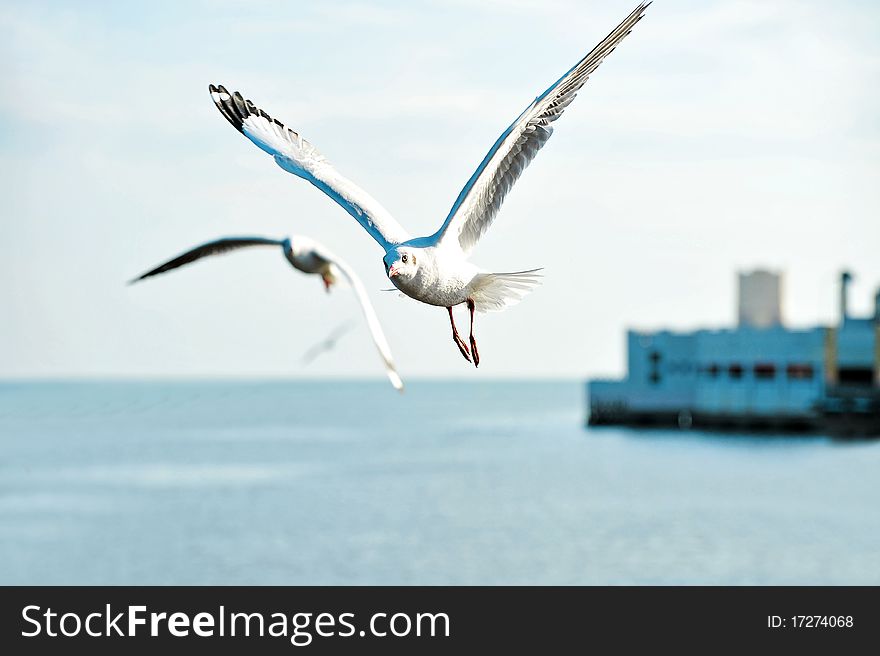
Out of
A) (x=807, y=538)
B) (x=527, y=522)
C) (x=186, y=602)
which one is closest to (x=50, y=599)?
(x=186, y=602)

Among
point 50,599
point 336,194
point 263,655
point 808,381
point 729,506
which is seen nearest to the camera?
point 336,194

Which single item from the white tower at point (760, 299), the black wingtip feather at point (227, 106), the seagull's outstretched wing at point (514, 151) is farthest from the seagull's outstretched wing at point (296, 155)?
the white tower at point (760, 299)

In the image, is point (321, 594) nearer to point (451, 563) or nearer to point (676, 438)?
point (451, 563)

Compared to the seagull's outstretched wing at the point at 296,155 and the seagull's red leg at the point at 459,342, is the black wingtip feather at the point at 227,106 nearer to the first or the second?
the seagull's outstretched wing at the point at 296,155

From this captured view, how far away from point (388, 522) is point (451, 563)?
16.5m

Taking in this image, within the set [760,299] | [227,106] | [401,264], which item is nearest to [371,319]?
[401,264]

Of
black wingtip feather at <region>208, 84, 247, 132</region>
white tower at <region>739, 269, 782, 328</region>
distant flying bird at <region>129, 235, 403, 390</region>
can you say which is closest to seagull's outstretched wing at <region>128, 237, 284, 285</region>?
distant flying bird at <region>129, 235, 403, 390</region>

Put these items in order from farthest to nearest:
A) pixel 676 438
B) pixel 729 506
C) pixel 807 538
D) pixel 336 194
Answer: pixel 676 438
pixel 729 506
pixel 807 538
pixel 336 194

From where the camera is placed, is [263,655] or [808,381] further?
[808,381]

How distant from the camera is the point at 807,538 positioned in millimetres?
89438

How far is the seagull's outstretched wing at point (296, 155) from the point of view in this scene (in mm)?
4758

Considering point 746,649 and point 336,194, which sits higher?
point 746,649

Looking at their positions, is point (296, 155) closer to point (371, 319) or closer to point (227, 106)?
point (227, 106)

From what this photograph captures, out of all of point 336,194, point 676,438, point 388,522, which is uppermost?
point 676,438
